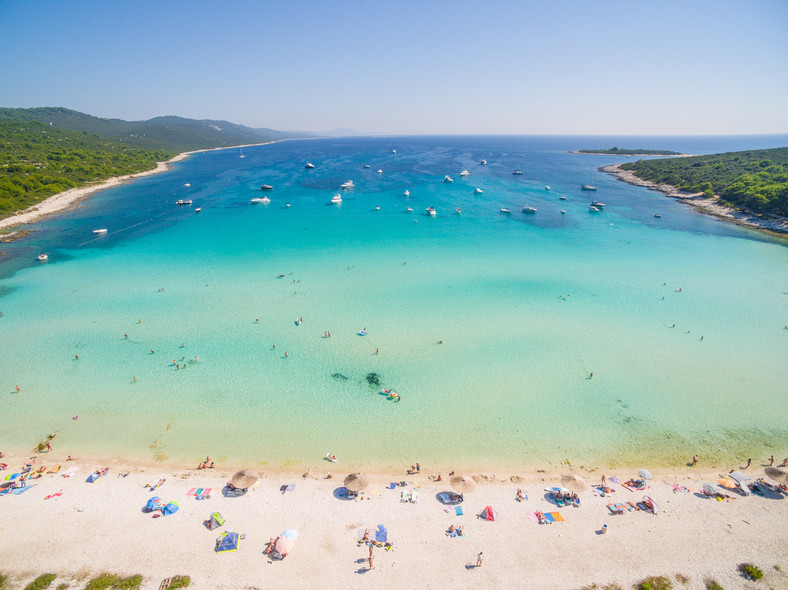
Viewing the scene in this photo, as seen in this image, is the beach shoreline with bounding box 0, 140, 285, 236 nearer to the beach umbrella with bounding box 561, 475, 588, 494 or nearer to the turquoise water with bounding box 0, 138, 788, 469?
the turquoise water with bounding box 0, 138, 788, 469

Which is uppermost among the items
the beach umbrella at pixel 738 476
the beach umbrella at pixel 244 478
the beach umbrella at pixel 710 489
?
the beach umbrella at pixel 244 478

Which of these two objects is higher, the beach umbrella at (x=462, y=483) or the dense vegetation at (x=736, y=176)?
the dense vegetation at (x=736, y=176)

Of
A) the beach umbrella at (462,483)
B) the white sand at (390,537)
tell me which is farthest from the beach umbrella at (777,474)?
the beach umbrella at (462,483)

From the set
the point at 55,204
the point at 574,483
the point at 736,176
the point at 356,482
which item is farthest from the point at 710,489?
the point at 55,204

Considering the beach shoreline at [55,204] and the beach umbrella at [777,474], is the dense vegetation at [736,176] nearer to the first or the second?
the beach umbrella at [777,474]

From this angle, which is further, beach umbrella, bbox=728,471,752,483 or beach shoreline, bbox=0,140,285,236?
beach shoreline, bbox=0,140,285,236

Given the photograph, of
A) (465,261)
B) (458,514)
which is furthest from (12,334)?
(465,261)

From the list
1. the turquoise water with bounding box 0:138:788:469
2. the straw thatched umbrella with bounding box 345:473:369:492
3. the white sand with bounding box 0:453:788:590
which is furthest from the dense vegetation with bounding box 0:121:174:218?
the straw thatched umbrella with bounding box 345:473:369:492
